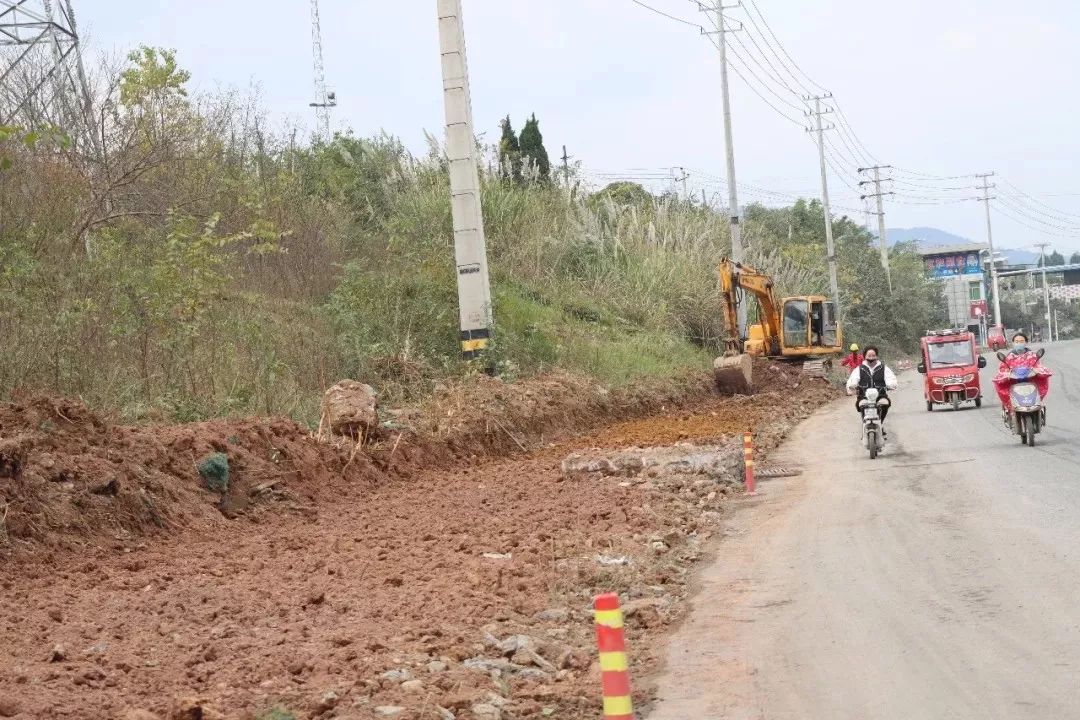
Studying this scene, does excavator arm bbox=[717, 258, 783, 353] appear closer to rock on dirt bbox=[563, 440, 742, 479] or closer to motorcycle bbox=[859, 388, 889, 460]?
Result: motorcycle bbox=[859, 388, 889, 460]

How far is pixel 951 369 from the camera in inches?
1219

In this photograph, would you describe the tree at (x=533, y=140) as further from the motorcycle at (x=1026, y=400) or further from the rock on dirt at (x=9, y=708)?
the rock on dirt at (x=9, y=708)

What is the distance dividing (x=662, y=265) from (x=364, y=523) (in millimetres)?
31166

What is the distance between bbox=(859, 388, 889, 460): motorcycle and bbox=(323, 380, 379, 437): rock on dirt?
771 cm

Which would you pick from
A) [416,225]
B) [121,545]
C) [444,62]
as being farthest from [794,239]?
[121,545]

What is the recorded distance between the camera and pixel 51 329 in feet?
51.2

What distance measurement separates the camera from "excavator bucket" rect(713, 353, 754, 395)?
35.9 m

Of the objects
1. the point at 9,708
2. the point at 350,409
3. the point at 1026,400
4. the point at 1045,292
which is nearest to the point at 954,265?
the point at 1045,292

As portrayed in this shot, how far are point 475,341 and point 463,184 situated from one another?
2.82m

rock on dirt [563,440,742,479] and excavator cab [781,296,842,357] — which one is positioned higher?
excavator cab [781,296,842,357]

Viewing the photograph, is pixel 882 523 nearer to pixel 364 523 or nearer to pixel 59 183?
pixel 364 523

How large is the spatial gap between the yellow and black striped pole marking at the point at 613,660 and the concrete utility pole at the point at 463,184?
18.7 m

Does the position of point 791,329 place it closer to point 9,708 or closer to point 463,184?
point 463,184

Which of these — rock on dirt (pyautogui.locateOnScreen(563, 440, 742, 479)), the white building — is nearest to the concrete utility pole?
rock on dirt (pyautogui.locateOnScreen(563, 440, 742, 479))
